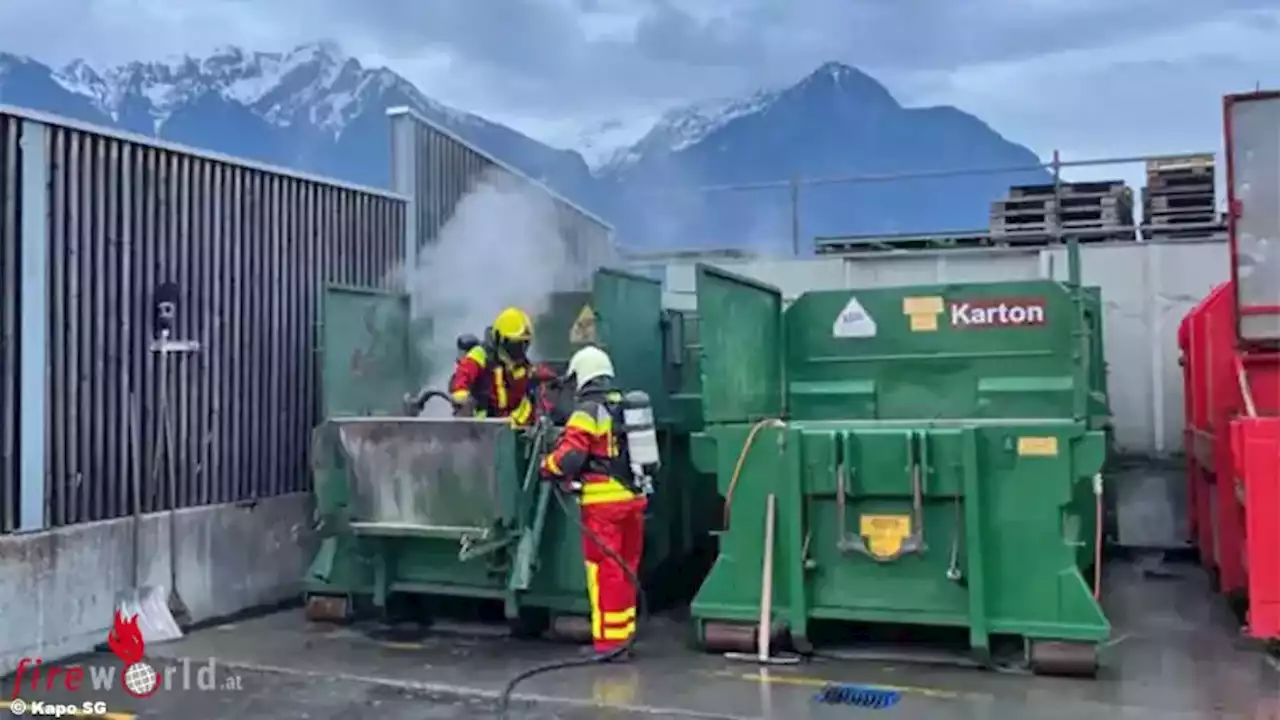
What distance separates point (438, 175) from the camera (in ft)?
33.8

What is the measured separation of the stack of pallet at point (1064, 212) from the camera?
1164cm

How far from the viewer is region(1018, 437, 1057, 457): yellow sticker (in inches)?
223

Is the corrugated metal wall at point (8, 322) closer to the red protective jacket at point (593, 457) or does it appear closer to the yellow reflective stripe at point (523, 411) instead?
the yellow reflective stripe at point (523, 411)

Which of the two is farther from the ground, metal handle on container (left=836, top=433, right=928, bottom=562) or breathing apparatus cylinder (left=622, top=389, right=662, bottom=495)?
breathing apparatus cylinder (left=622, top=389, right=662, bottom=495)

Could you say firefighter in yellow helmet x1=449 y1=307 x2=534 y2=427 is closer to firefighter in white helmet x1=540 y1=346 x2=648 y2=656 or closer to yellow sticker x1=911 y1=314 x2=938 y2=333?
firefighter in white helmet x1=540 y1=346 x2=648 y2=656

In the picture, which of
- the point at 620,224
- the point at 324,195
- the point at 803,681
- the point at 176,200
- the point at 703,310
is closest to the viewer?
the point at 803,681

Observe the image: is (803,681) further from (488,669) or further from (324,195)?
(324,195)

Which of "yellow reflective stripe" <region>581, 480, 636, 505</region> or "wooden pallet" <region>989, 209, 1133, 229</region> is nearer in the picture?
"yellow reflective stripe" <region>581, 480, 636, 505</region>

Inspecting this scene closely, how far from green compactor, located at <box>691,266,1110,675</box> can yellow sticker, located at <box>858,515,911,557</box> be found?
1 cm

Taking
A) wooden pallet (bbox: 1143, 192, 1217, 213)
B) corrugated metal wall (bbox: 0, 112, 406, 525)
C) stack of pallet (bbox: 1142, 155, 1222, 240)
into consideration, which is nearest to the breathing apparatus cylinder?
corrugated metal wall (bbox: 0, 112, 406, 525)

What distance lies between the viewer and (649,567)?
25.0 feet

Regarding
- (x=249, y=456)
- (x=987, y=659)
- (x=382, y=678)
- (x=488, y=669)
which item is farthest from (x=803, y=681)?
(x=249, y=456)

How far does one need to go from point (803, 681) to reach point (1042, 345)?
272 cm

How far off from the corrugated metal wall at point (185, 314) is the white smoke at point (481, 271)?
2.34ft
